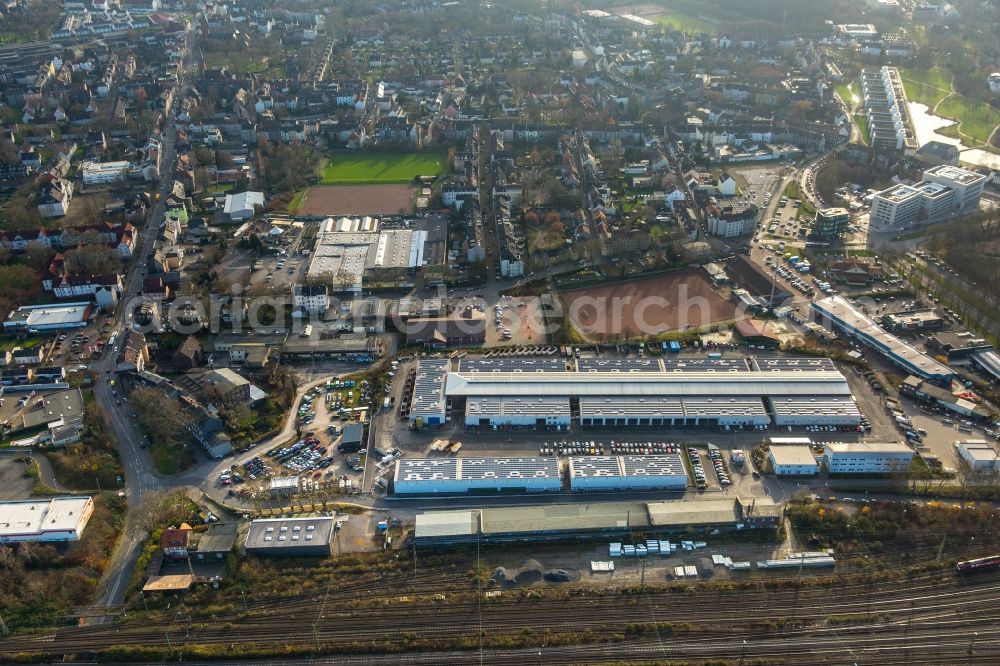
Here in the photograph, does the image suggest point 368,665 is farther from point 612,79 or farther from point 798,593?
point 612,79

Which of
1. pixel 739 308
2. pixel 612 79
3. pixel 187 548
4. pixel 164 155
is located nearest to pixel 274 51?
pixel 164 155

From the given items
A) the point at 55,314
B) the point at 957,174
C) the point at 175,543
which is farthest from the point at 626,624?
the point at 957,174

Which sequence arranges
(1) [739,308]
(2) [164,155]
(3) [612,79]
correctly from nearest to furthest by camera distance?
(1) [739,308] → (2) [164,155] → (3) [612,79]

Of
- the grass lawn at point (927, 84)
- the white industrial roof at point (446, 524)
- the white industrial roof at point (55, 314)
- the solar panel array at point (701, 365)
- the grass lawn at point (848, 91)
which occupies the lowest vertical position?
the white industrial roof at point (55, 314)

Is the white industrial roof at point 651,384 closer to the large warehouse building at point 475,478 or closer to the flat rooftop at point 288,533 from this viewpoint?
the large warehouse building at point 475,478

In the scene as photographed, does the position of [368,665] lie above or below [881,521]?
below

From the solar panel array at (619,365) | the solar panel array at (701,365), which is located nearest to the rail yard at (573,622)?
the solar panel array at (701,365)

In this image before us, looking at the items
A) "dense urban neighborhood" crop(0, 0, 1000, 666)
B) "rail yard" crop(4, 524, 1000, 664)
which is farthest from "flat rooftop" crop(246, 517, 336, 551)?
"rail yard" crop(4, 524, 1000, 664)
